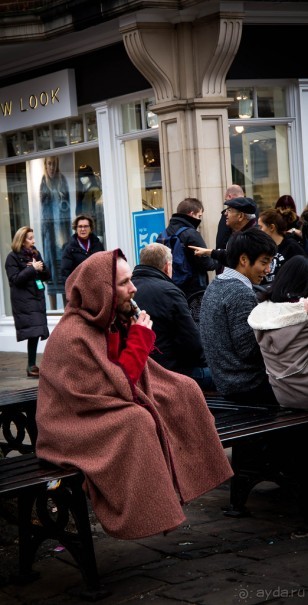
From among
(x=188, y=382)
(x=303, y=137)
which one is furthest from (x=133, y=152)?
(x=188, y=382)

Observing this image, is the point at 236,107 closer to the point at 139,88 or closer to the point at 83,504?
the point at 139,88

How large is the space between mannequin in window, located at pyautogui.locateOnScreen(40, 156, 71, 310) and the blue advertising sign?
1927 millimetres

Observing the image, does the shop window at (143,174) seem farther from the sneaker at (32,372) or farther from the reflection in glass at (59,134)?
the sneaker at (32,372)

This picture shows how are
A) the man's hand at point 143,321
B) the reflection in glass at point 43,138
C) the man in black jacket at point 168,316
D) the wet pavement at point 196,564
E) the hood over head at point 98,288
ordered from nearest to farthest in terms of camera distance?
the wet pavement at point 196,564 < the hood over head at point 98,288 < the man's hand at point 143,321 < the man in black jacket at point 168,316 < the reflection in glass at point 43,138

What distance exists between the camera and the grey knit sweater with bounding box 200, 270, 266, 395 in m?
6.75

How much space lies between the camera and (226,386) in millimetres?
6910

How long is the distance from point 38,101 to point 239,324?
9854 millimetres

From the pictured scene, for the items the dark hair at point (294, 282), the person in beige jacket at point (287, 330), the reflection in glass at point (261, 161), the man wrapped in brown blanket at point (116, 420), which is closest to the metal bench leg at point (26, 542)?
the man wrapped in brown blanket at point (116, 420)

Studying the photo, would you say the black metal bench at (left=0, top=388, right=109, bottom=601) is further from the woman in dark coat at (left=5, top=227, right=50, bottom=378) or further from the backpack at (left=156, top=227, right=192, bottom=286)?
the woman in dark coat at (left=5, top=227, right=50, bottom=378)

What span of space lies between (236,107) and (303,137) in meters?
0.97

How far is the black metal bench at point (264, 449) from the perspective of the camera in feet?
20.4

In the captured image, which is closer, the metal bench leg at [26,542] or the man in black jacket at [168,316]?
the metal bench leg at [26,542]

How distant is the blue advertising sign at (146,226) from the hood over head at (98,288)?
8.88 metres

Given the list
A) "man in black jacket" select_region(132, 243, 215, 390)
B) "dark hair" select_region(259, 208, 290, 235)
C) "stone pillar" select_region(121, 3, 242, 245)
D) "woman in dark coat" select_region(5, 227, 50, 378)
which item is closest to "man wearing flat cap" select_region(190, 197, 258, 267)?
"dark hair" select_region(259, 208, 290, 235)
